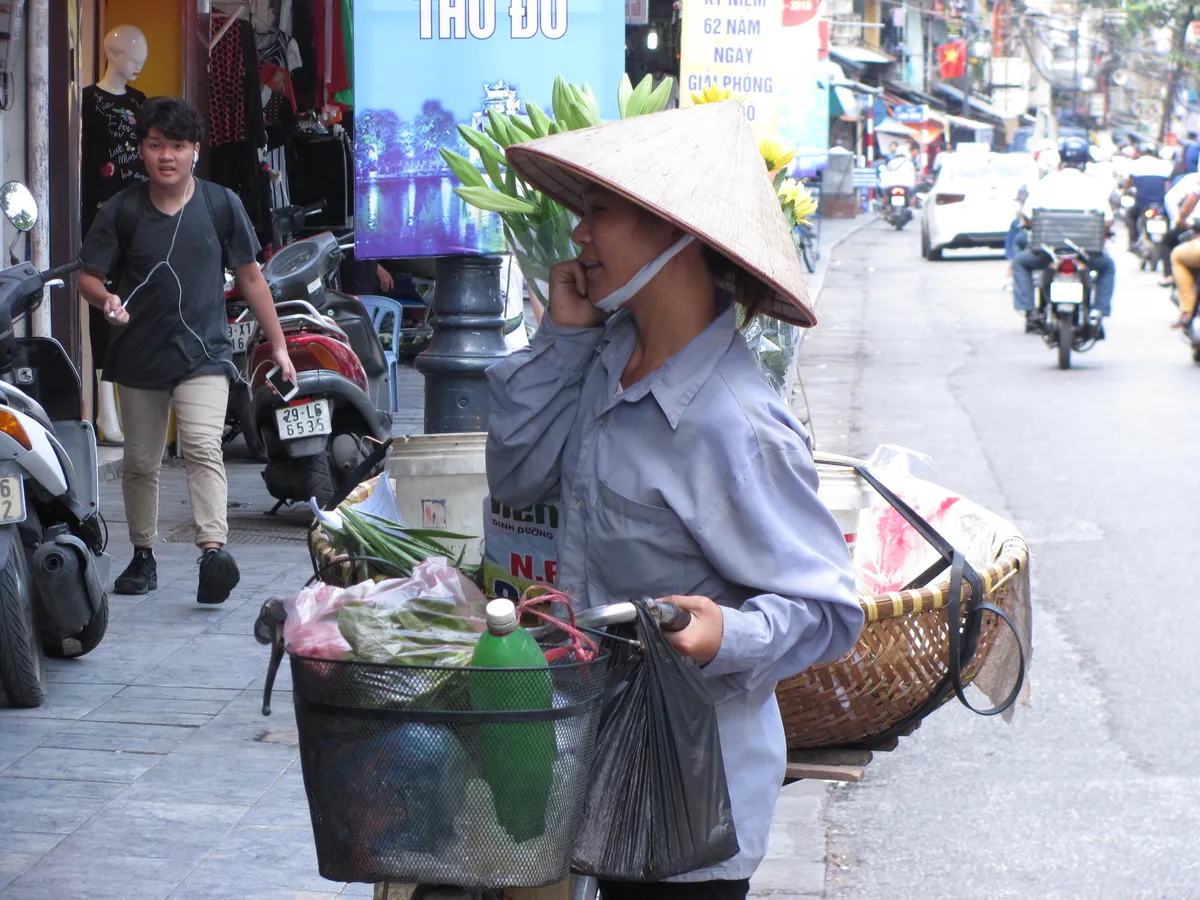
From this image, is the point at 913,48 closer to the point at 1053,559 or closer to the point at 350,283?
the point at 350,283

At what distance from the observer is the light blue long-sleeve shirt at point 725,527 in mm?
2016

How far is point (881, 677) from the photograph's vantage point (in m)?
2.34

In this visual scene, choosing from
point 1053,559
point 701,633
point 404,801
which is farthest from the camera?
point 1053,559

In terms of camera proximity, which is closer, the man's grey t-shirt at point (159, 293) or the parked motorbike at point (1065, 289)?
the man's grey t-shirt at point (159, 293)

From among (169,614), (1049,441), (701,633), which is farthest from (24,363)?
(1049,441)

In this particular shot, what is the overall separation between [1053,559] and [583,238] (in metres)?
5.74

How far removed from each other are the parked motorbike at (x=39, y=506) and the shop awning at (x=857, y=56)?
47079 millimetres

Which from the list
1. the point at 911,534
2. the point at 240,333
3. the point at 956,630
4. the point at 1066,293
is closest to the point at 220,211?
the point at 240,333

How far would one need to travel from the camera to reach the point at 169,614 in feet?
20.3

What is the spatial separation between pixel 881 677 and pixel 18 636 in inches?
127

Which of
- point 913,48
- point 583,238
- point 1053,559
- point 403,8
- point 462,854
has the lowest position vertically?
point 1053,559

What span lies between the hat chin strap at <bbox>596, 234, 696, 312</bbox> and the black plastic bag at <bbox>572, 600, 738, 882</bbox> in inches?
18.4

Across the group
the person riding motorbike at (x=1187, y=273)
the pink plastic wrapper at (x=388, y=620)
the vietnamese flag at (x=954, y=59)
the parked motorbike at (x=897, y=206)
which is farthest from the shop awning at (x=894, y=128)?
the pink plastic wrapper at (x=388, y=620)

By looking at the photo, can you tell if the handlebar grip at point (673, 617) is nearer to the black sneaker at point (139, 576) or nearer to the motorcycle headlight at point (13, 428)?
the motorcycle headlight at point (13, 428)
